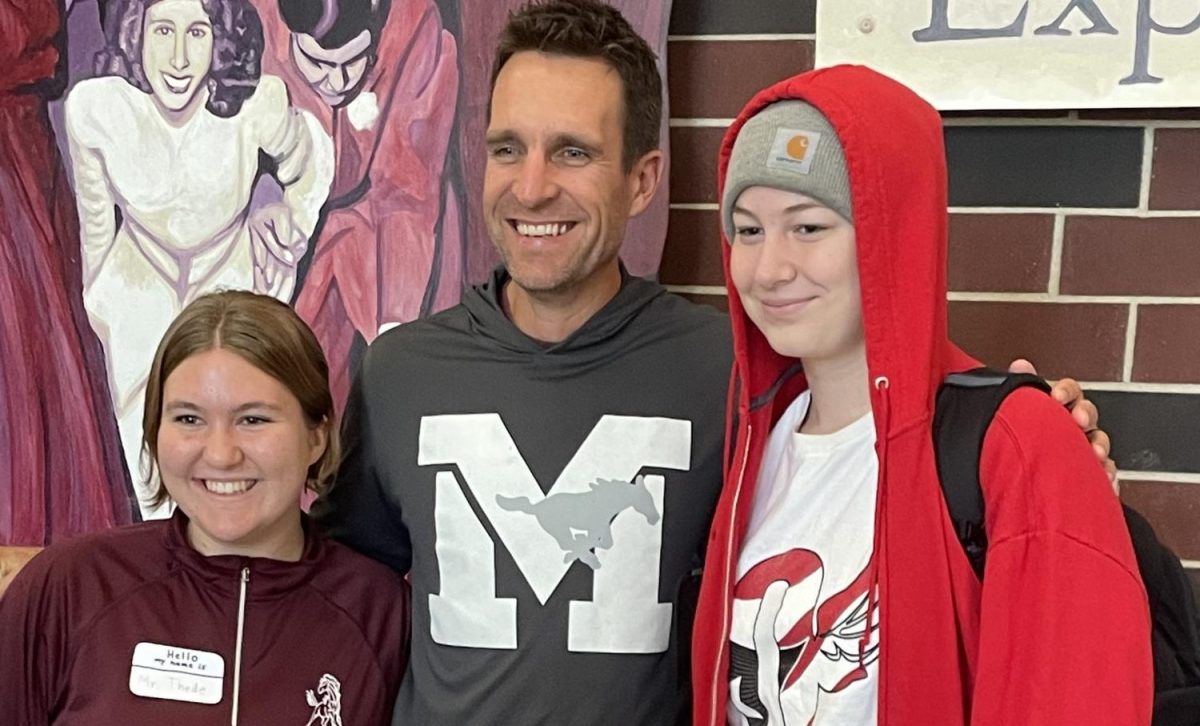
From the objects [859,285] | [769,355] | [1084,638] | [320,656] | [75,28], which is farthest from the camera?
[75,28]

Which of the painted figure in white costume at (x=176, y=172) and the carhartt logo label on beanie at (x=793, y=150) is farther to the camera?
the painted figure in white costume at (x=176, y=172)

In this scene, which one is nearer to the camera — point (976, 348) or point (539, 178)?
point (539, 178)

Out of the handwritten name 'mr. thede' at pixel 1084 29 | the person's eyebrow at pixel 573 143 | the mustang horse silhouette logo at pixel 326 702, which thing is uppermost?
the handwritten name 'mr. thede' at pixel 1084 29

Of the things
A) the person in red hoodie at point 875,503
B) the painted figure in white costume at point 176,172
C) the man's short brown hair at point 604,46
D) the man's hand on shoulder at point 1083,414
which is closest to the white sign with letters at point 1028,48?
the man's short brown hair at point 604,46

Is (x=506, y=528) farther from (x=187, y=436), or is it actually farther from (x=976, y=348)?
(x=976, y=348)

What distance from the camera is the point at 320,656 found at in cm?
126

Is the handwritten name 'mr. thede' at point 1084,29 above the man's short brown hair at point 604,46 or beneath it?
above

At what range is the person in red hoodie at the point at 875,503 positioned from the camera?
84 cm

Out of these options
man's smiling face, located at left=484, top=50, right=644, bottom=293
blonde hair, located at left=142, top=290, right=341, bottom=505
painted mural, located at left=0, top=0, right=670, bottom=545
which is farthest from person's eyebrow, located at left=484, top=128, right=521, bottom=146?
blonde hair, located at left=142, top=290, right=341, bottom=505

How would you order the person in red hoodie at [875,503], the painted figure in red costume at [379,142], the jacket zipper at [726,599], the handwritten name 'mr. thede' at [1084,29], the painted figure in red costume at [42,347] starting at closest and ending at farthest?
the person in red hoodie at [875,503], the jacket zipper at [726,599], the handwritten name 'mr. thede' at [1084,29], the painted figure in red costume at [379,142], the painted figure in red costume at [42,347]

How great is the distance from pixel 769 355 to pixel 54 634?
90cm

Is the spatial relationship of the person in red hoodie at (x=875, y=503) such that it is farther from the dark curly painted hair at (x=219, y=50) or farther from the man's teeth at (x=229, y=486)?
the dark curly painted hair at (x=219, y=50)

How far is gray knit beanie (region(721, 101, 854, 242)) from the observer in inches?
37.7

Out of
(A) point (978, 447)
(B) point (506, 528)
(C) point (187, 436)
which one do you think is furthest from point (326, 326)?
(A) point (978, 447)
